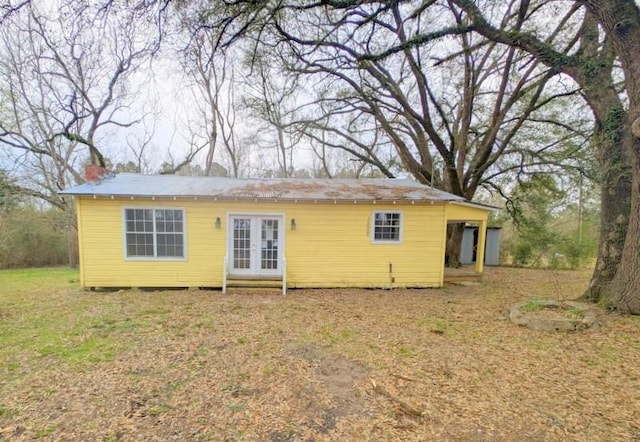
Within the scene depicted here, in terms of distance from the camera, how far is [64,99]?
535 inches

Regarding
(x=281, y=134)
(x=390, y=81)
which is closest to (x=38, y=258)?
(x=281, y=134)

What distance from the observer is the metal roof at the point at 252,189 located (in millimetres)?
8082

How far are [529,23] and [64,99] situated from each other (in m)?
18.5

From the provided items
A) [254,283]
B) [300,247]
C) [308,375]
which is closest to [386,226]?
[300,247]

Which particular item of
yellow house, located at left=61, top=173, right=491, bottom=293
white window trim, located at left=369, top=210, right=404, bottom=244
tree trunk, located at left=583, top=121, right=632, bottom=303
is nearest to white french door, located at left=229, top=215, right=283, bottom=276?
yellow house, located at left=61, top=173, right=491, bottom=293

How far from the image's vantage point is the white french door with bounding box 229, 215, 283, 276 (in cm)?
854

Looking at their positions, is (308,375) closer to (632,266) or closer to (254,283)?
(254,283)

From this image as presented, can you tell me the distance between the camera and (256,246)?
8625 millimetres

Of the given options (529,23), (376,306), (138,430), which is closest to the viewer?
A: (138,430)

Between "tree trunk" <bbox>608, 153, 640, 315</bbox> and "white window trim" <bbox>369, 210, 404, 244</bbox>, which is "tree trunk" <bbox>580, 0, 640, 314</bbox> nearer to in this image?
"tree trunk" <bbox>608, 153, 640, 315</bbox>

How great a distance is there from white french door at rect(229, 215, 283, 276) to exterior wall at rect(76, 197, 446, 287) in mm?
241

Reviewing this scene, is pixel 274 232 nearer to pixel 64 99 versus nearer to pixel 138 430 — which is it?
pixel 138 430

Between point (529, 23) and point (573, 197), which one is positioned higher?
point (529, 23)

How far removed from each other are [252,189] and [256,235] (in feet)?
4.64
